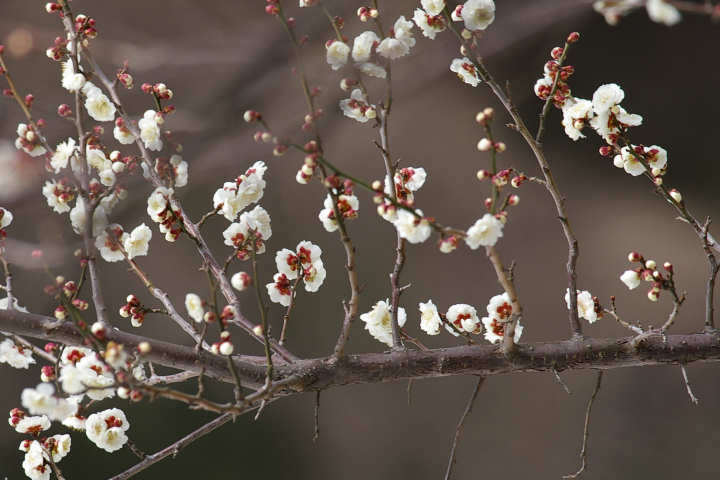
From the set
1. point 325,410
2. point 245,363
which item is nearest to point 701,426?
point 325,410

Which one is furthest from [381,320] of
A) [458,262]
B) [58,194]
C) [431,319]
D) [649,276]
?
[458,262]

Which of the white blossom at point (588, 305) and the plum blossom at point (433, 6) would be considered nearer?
the plum blossom at point (433, 6)

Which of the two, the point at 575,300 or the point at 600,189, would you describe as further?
the point at 600,189

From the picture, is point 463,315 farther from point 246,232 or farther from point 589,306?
point 246,232

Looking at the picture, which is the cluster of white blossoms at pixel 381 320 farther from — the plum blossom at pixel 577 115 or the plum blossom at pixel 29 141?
the plum blossom at pixel 29 141

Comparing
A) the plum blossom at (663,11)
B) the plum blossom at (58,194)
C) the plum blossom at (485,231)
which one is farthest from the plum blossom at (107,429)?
the plum blossom at (663,11)

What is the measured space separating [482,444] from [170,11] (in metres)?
1.70

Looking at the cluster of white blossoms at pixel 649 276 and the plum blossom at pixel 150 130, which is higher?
the plum blossom at pixel 150 130

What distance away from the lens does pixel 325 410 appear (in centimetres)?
187

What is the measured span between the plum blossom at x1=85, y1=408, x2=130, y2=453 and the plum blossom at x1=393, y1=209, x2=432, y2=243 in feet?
1.39

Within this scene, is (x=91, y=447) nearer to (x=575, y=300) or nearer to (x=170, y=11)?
(x=170, y=11)

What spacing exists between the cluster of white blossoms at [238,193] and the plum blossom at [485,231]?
11.9 inches

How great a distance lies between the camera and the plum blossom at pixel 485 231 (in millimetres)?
505

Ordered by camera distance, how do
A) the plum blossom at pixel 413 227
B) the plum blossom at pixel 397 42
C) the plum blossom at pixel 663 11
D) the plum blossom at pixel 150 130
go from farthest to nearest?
the plum blossom at pixel 150 130, the plum blossom at pixel 397 42, the plum blossom at pixel 413 227, the plum blossom at pixel 663 11
